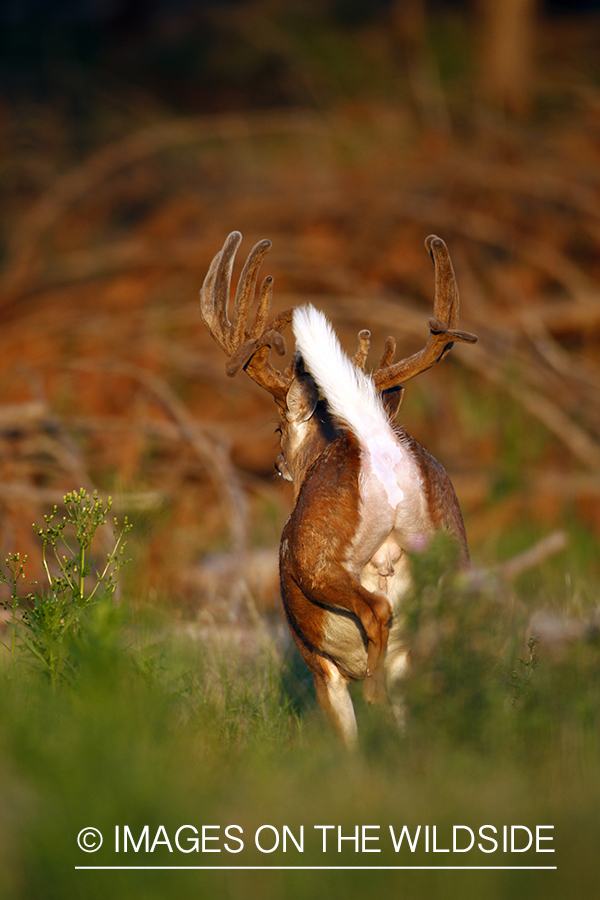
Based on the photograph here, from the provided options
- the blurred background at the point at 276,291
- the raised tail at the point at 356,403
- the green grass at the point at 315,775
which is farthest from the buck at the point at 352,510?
the blurred background at the point at 276,291

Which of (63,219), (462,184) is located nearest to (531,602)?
(462,184)

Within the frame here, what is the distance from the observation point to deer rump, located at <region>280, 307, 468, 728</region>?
3.32 m

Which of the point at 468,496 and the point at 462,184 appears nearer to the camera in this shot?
the point at 468,496

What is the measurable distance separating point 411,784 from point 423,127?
10021 millimetres

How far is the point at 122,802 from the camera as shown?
2451 millimetres

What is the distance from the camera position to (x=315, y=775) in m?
2.90

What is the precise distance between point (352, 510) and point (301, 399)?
822 millimetres

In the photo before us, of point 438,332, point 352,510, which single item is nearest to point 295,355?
point 438,332

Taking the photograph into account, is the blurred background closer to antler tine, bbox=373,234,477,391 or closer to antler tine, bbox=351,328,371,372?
antler tine, bbox=351,328,371,372

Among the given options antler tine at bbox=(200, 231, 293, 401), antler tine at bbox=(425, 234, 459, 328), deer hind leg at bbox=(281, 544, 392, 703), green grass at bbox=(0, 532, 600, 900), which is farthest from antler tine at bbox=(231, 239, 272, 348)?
green grass at bbox=(0, 532, 600, 900)

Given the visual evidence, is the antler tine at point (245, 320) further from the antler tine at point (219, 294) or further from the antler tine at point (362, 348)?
the antler tine at point (362, 348)

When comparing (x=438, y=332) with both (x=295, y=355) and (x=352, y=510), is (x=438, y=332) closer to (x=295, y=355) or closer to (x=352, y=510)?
(x=295, y=355)

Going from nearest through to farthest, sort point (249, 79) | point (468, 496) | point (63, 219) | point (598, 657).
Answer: point (598, 657)
point (468, 496)
point (63, 219)
point (249, 79)

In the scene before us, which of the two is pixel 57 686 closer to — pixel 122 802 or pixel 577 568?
pixel 122 802
